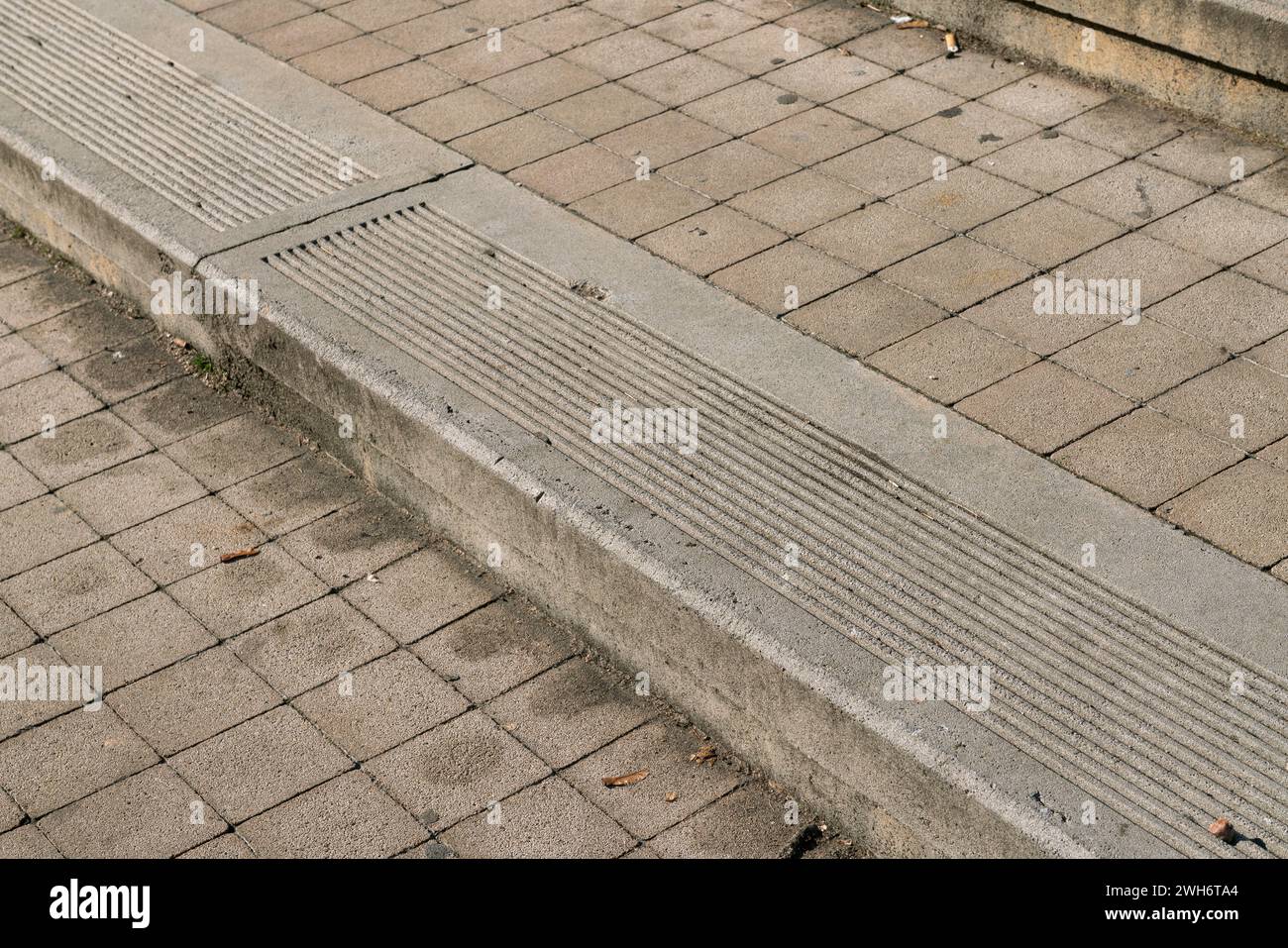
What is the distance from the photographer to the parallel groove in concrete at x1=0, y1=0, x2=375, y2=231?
268 inches

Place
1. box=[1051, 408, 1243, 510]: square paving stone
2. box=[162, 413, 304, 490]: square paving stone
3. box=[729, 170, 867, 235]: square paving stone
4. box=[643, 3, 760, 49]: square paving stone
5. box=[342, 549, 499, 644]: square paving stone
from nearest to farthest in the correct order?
1. box=[1051, 408, 1243, 510]: square paving stone
2. box=[342, 549, 499, 644]: square paving stone
3. box=[162, 413, 304, 490]: square paving stone
4. box=[729, 170, 867, 235]: square paving stone
5. box=[643, 3, 760, 49]: square paving stone

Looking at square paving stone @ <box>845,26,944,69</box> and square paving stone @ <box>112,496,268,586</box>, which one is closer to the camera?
square paving stone @ <box>112,496,268,586</box>

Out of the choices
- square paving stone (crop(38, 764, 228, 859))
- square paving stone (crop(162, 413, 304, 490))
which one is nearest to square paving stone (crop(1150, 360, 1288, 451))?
square paving stone (crop(162, 413, 304, 490))

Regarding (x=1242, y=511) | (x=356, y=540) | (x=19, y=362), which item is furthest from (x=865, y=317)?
(x=19, y=362)

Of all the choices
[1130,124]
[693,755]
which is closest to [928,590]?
[693,755]

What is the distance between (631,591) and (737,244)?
208 cm

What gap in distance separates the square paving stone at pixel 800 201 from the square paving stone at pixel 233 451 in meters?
2.05

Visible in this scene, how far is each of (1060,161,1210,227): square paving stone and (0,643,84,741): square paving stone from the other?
413 centimetres

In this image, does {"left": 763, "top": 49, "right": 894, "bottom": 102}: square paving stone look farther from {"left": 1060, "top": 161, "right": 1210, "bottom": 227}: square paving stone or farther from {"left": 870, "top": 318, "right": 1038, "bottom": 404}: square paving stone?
{"left": 870, "top": 318, "right": 1038, "bottom": 404}: square paving stone

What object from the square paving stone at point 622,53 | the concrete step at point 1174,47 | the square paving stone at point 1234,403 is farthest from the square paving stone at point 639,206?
the square paving stone at point 1234,403

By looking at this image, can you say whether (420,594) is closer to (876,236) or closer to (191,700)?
(191,700)

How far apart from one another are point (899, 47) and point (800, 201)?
1.71 meters

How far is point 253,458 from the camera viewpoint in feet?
19.7
